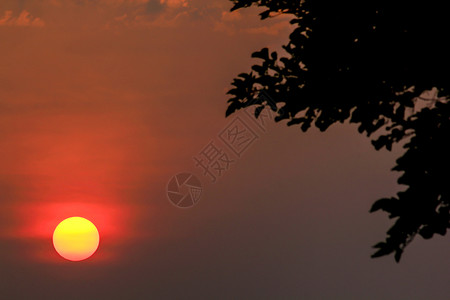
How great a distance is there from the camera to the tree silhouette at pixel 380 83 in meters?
9.52

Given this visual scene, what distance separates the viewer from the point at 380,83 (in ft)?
34.8

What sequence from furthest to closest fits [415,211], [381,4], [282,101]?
[282,101]
[381,4]
[415,211]

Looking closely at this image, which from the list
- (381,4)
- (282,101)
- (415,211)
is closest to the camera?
(415,211)

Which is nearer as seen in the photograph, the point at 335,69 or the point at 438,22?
the point at 438,22

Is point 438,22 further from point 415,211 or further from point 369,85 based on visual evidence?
point 415,211

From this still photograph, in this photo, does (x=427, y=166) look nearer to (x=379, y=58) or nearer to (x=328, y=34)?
(x=379, y=58)

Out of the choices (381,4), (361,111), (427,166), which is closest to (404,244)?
(427,166)

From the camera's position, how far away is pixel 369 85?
10609 mm

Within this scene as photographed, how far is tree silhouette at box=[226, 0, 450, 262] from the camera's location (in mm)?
9516

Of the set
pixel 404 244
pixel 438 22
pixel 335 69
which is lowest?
pixel 404 244

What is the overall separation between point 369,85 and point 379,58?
426mm

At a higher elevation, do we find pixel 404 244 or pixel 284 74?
pixel 284 74

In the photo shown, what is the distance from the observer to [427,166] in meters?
9.53

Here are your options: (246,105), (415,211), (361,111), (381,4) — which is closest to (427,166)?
(415,211)
